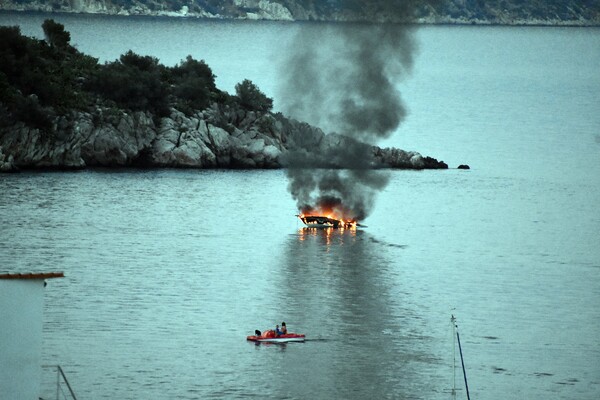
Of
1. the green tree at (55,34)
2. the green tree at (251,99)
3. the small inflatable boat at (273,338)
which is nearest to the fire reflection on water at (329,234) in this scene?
the green tree at (251,99)

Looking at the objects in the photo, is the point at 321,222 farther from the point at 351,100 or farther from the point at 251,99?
the point at 251,99

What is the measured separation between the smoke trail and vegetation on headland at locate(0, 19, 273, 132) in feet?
56.9

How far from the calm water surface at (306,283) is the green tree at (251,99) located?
9625mm

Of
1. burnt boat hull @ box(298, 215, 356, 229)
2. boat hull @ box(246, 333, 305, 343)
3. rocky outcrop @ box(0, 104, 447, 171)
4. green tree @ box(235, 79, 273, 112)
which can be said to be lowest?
boat hull @ box(246, 333, 305, 343)

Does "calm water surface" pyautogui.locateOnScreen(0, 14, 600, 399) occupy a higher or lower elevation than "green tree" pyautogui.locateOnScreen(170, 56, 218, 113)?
lower

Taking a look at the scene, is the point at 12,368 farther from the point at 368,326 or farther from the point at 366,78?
the point at 366,78

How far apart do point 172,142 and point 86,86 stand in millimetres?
11226

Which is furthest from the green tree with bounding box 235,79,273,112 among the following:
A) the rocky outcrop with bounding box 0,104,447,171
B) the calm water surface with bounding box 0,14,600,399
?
the calm water surface with bounding box 0,14,600,399

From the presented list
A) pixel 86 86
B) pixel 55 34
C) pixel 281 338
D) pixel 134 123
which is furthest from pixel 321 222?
pixel 55 34

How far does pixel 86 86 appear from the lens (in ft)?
470

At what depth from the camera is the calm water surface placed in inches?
2879

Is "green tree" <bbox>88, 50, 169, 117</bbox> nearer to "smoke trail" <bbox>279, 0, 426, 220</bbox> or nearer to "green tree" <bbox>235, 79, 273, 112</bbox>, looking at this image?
"green tree" <bbox>235, 79, 273, 112</bbox>

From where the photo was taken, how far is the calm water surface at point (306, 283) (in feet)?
240

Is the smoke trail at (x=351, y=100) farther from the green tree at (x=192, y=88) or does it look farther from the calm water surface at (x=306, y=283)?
the green tree at (x=192, y=88)
